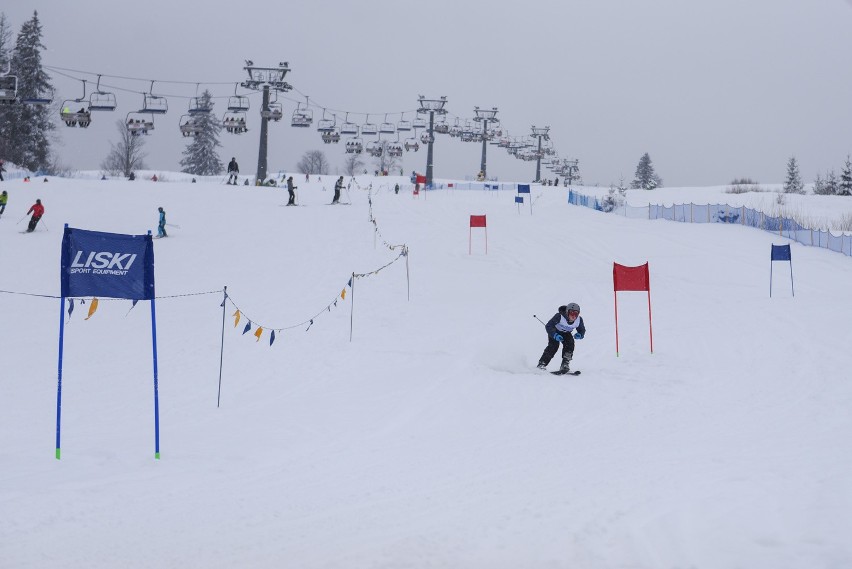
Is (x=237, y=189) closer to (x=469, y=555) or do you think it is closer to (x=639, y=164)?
(x=469, y=555)

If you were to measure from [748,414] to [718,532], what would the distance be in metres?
5.28

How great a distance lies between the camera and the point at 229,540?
19.2 ft

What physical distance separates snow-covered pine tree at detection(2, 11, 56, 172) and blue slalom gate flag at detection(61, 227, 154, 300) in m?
66.4

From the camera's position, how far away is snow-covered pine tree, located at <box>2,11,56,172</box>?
6481 cm

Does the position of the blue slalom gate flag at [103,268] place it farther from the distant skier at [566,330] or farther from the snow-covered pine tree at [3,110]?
the snow-covered pine tree at [3,110]

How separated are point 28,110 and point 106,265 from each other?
2697 inches

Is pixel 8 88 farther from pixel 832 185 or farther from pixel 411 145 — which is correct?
pixel 832 185

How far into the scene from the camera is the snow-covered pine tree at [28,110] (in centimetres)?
6481

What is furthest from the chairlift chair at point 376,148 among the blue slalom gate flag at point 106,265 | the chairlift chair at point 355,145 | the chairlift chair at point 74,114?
the blue slalom gate flag at point 106,265

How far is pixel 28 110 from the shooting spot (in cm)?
6569

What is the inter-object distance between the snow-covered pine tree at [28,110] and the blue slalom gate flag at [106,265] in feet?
218

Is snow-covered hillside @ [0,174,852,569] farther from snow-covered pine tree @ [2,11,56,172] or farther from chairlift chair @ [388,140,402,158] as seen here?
snow-covered pine tree @ [2,11,56,172]

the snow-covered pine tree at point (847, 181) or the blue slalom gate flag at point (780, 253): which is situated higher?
the snow-covered pine tree at point (847, 181)

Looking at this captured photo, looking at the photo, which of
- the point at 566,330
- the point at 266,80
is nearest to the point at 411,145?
the point at 266,80
